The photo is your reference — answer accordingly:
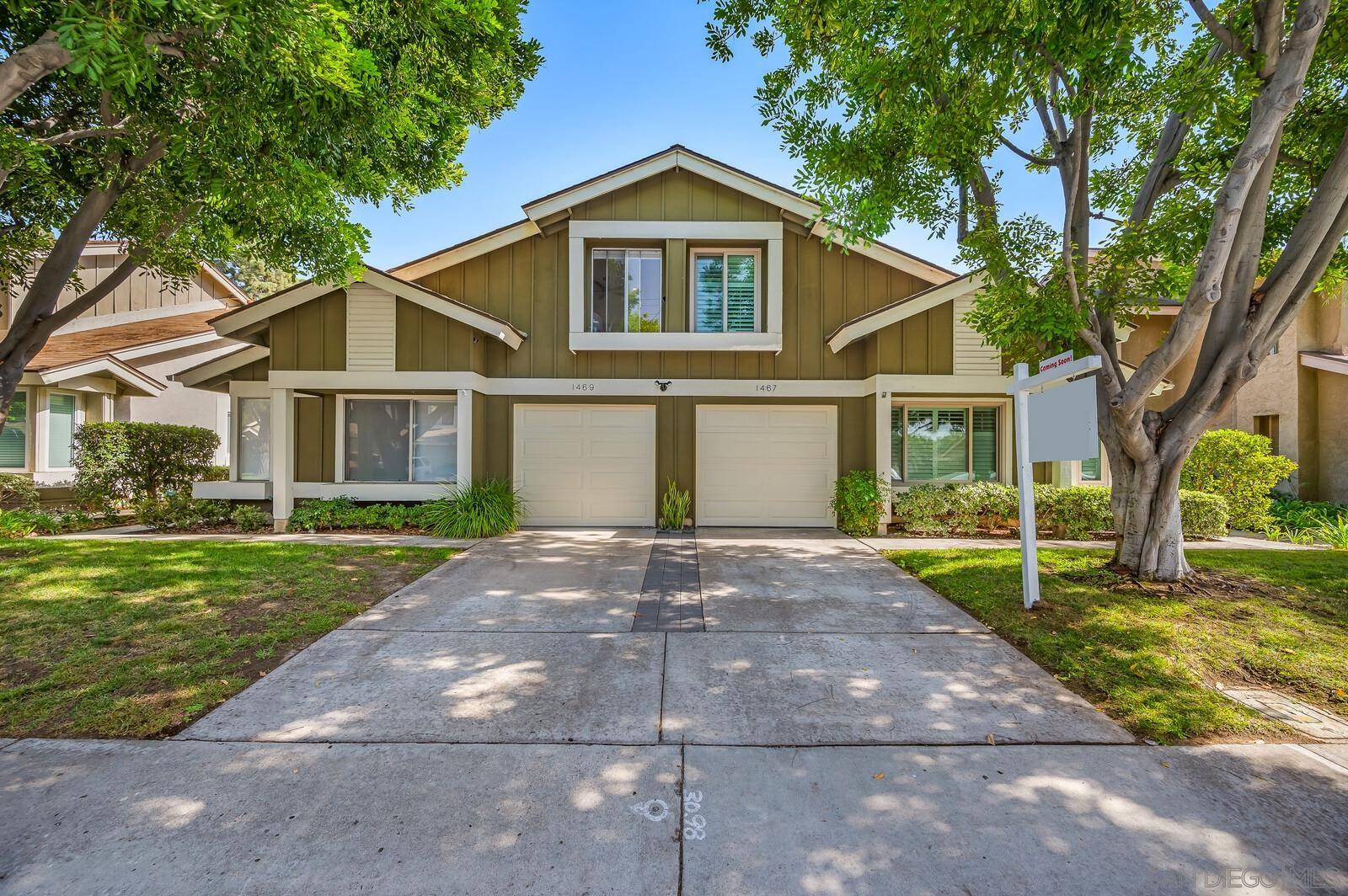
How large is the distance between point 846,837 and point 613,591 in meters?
3.96

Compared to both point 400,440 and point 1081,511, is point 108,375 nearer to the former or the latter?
point 400,440

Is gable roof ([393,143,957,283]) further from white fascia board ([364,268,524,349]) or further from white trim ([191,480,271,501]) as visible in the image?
white trim ([191,480,271,501])

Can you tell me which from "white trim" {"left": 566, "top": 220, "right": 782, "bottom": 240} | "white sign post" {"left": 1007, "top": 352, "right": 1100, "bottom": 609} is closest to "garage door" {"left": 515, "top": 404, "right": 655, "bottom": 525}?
"white trim" {"left": 566, "top": 220, "right": 782, "bottom": 240}

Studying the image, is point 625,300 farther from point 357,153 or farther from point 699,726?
point 699,726

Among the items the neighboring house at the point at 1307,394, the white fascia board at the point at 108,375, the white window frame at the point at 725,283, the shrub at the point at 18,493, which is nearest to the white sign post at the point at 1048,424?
the white window frame at the point at 725,283

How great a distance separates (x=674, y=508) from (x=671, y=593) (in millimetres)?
4452

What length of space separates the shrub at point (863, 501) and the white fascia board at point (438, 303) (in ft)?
22.8

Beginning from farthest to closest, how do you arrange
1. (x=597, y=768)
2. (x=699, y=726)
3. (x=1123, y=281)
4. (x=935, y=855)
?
1. (x=1123, y=281)
2. (x=699, y=726)
3. (x=597, y=768)
4. (x=935, y=855)

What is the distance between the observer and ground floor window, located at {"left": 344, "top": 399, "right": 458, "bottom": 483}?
10.2m

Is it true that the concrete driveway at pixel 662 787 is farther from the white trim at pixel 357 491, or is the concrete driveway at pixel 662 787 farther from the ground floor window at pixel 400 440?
the ground floor window at pixel 400 440

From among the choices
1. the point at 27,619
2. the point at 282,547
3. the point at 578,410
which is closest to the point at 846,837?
the point at 27,619

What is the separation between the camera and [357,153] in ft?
19.4

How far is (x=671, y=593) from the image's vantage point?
5930 millimetres

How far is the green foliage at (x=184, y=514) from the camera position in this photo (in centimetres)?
973
